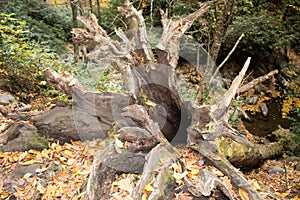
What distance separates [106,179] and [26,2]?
35.0 feet

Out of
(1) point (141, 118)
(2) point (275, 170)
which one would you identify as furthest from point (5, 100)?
(2) point (275, 170)

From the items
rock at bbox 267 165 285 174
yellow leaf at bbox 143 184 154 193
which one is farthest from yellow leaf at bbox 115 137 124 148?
rock at bbox 267 165 285 174

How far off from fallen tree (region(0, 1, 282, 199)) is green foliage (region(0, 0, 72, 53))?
6.60 meters

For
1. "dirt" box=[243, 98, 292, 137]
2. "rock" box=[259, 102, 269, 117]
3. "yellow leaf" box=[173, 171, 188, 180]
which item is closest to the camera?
"yellow leaf" box=[173, 171, 188, 180]

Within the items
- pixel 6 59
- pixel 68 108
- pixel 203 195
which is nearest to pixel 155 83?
pixel 68 108

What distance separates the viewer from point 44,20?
1186cm

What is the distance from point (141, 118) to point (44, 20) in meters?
11.0

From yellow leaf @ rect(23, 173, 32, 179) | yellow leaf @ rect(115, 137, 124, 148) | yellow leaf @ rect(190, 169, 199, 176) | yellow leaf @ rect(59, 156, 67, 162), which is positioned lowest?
yellow leaf @ rect(23, 173, 32, 179)

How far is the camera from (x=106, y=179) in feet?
8.05

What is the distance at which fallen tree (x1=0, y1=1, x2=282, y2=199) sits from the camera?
240 centimetres

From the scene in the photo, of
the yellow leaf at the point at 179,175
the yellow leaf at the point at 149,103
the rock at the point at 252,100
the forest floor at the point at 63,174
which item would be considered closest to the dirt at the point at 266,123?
the rock at the point at 252,100

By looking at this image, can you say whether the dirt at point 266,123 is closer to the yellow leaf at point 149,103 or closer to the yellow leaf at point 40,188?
the yellow leaf at point 149,103

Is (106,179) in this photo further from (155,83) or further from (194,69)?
(194,69)

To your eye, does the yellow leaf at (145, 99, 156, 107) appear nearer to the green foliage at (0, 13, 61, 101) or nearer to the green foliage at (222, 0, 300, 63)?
the green foliage at (0, 13, 61, 101)
